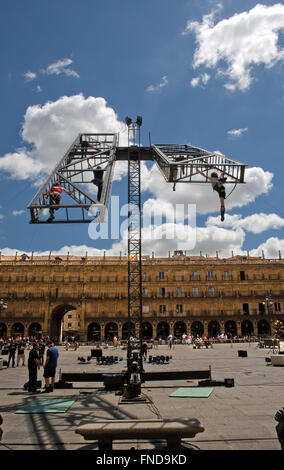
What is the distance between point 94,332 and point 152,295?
11140 millimetres

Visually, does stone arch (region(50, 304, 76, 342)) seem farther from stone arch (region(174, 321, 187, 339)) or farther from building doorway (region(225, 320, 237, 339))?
building doorway (region(225, 320, 237, 339))

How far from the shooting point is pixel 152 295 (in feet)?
167

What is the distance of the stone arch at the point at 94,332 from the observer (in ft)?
170

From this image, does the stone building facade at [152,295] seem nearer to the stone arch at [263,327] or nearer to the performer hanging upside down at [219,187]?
the stone arch at [263,327]

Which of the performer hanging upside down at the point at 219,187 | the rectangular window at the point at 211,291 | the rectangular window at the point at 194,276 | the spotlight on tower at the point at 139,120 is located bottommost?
the performer hanging upside down at the point at 219,187

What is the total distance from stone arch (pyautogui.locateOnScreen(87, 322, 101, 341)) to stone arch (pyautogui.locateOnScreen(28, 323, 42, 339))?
6975 millimetres

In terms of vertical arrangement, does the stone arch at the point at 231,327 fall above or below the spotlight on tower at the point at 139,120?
below

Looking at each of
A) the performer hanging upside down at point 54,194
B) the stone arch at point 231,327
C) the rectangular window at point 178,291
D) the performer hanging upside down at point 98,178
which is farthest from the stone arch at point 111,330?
the performer hanging upside down at point 54,194

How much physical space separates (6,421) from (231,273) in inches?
1897

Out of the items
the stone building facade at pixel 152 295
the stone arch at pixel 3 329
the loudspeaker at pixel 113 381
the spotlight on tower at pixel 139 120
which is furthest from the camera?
the stone building facade at pixel 152 295

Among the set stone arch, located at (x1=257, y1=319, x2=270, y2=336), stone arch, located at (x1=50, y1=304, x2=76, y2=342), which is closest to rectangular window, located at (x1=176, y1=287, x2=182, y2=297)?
stone arch, located at (x1=257, y1=319, x2=270, y2=336)

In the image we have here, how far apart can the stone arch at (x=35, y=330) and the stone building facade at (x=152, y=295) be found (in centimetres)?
14

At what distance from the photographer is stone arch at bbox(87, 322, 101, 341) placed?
51.8 m

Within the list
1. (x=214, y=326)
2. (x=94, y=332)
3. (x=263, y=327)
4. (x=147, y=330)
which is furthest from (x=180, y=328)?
(x=94, y=332)
